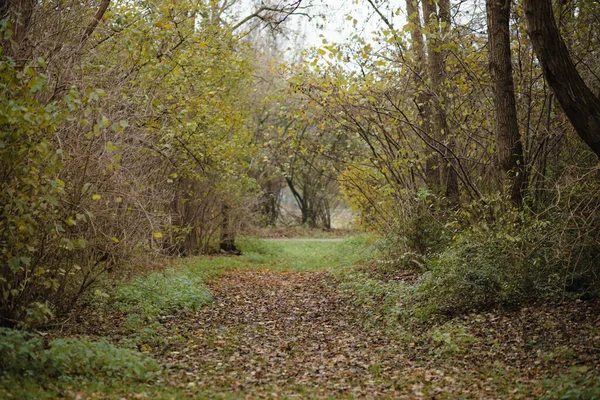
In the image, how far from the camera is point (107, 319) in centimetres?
812

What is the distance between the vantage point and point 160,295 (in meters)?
9.55

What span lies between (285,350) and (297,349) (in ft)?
0.55

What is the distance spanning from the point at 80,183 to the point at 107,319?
226cm

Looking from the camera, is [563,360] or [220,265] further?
[220,265]

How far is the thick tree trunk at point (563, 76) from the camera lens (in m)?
6.42

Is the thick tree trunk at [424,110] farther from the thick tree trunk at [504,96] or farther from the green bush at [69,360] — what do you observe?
the green bush at [69,360]

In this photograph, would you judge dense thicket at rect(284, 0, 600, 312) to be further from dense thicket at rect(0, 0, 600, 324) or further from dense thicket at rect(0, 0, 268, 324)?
dense thicket at rect(0, 0, 268, 324)

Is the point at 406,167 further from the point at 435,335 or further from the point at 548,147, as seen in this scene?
the point at 435,335

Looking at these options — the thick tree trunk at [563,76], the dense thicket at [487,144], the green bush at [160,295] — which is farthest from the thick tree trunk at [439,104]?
the green bush at [160,295]

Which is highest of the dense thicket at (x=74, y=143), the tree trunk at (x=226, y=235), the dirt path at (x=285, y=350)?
the dense thicket at (x=74, y=143)

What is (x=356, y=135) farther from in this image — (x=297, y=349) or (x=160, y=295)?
(x=297, y=349)

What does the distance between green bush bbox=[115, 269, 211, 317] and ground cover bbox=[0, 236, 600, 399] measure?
27mm

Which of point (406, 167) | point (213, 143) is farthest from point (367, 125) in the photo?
point (213, 143)

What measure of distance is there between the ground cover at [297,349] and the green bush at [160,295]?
3cm
